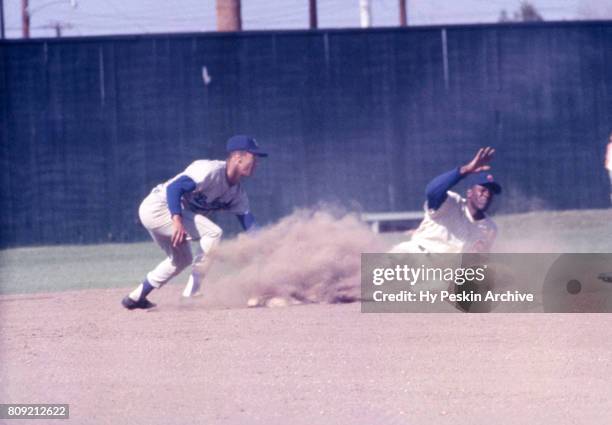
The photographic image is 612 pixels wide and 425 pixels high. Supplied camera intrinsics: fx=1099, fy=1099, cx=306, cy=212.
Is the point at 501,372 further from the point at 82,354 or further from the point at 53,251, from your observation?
the point at 53,251

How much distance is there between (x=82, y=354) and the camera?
23.1ft

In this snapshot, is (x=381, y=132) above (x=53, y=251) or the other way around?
above

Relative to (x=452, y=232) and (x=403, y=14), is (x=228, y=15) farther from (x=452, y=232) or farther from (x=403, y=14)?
(x=452, y=232)

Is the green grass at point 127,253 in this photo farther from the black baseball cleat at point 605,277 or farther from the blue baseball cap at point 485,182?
the blue baseball cap at point 485,182

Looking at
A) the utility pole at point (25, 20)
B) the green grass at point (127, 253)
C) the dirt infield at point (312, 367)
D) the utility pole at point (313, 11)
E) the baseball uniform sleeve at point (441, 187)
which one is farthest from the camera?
the utility pole at point (313, 11)

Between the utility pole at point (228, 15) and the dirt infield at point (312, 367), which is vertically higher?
the utility pole at point (228, 15)

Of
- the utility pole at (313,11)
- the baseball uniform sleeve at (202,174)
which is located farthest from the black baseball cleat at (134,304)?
the utility pole at (313,11)

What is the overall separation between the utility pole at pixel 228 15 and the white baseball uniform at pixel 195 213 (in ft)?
35.2

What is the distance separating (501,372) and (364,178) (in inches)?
543

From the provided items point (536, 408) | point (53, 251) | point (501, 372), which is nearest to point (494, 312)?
point (501, 372)

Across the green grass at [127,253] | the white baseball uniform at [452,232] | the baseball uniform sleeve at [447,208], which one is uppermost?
the baseball uniform sleeve at [447,208]

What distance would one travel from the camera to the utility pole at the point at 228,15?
1983 cm

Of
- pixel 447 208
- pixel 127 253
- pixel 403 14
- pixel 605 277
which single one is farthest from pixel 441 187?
pixel 403 14

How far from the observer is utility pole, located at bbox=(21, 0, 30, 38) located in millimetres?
17703
